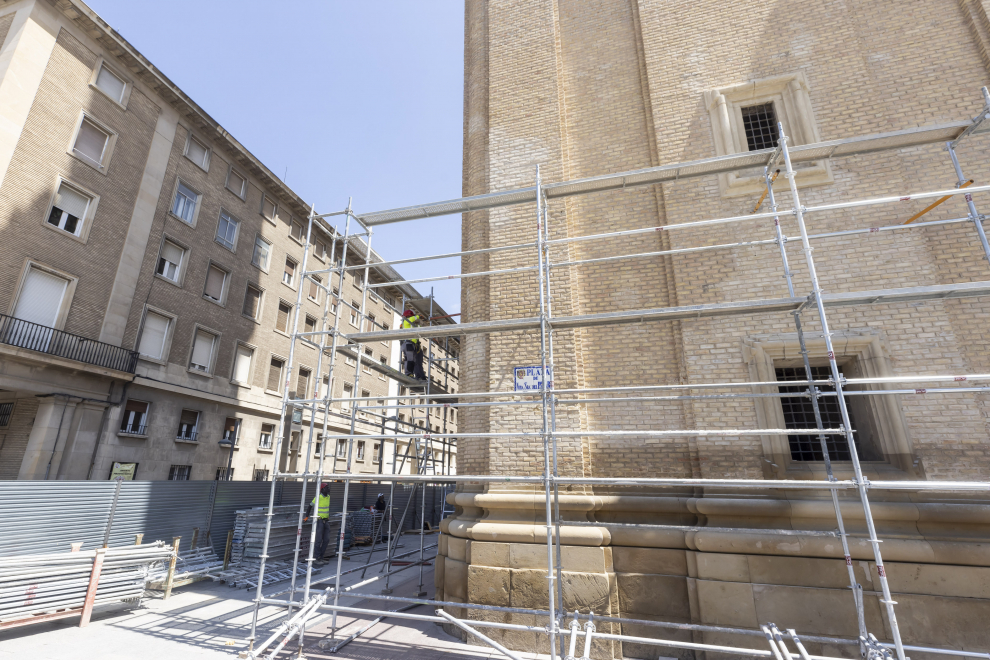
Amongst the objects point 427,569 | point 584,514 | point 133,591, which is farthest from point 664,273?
point 133,591

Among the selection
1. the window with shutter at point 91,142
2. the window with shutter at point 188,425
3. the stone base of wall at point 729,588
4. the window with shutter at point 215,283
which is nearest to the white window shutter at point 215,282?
the window with shutter at point 215,283

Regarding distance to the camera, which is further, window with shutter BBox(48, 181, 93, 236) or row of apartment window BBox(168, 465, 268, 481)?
row of apartment window BBox(168, 465, 268, 481)

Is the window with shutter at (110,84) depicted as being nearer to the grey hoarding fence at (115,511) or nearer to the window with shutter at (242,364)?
the window with shutter at (242,364)

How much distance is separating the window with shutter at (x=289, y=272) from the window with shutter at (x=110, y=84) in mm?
10089

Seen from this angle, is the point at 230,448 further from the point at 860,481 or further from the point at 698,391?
the point at 860,481

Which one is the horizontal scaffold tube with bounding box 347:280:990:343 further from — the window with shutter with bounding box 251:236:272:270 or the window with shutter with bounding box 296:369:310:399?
the window with shutter with bounding box 251:236:272:270

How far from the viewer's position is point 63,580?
6824 mm

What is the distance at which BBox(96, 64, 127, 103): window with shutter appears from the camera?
17891 millimetres

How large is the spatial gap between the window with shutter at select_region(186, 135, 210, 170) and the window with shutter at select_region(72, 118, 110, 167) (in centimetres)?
369

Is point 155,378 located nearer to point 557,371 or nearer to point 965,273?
point 557,371

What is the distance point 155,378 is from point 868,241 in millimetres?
22038

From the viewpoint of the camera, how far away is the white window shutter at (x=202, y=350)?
20.2 metres

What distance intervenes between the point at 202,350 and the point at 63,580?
15477 millimetres

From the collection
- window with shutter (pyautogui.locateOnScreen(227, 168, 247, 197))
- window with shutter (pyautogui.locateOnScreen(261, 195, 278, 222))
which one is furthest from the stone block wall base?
window with shutter (pyautogui.locateOnScreen(261, 195, 278, 222))
